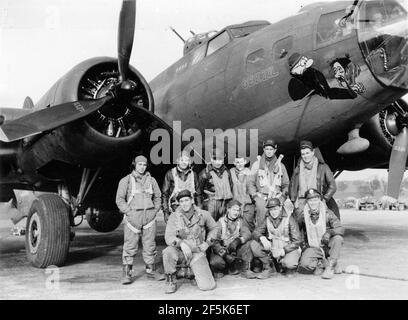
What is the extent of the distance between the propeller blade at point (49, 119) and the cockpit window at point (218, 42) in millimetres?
2222

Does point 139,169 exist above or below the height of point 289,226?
above

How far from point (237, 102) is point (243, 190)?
4.17 feet

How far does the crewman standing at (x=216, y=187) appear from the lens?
650 cm

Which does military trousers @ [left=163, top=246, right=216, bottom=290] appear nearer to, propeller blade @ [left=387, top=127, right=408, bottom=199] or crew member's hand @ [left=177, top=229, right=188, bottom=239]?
crew member's hand @ [left=177, top=229, right=188, bottom=239]

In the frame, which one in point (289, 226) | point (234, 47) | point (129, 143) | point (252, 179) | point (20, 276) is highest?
point (234, 47)

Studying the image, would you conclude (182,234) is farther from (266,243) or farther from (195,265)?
(266,243)

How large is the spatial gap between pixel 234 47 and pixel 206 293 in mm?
3867

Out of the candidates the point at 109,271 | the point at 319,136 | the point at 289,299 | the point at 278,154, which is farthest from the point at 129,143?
the point at 289,299

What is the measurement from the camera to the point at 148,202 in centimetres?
586

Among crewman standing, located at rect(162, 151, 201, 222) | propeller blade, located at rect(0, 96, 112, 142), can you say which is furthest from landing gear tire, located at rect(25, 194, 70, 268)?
crewman standing, located at rect(162, 151, 201, 222)

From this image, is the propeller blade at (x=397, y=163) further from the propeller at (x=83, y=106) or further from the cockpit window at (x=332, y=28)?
the propeller at (x=83, y=106)

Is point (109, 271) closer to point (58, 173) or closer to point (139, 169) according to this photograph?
point (139, 169)

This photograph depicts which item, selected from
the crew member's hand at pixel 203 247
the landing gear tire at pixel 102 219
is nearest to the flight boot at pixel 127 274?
the crew member's hand at pixel 203 247

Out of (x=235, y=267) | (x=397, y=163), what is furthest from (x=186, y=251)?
(x=397, y=163)
